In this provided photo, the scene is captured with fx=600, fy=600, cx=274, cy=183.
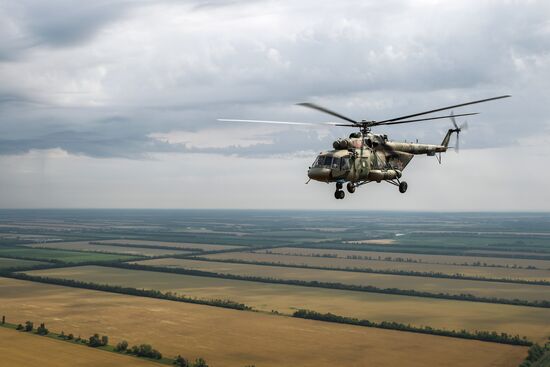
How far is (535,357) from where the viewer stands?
268 ft

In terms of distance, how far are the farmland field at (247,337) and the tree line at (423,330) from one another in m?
2.40

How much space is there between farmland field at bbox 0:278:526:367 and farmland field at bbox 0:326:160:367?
4.02ft

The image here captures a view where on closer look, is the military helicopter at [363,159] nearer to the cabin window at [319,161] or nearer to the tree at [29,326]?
the cabin window at [319,161]

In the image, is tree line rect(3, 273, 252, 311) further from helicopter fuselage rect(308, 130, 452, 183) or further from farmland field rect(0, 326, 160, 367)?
helicopter fuselage rect(308, 130, 452, 183)

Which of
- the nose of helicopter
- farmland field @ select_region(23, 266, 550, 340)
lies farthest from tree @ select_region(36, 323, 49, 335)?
the nose of helicopter

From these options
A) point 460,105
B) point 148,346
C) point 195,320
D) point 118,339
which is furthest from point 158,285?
point 460,105

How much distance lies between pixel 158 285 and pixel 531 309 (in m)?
84.8

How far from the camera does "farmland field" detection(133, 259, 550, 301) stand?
139m

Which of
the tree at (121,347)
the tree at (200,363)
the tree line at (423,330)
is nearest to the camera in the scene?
the tree at (200,363)

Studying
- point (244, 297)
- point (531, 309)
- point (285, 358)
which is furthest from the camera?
point (244, 297)

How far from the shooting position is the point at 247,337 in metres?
92.6

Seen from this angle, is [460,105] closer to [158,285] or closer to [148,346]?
[148,346]

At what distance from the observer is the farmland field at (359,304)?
104375 mm

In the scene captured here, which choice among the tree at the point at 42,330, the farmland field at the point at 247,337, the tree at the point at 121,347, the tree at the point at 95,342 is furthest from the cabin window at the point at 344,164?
the tree at the point at 42,330
